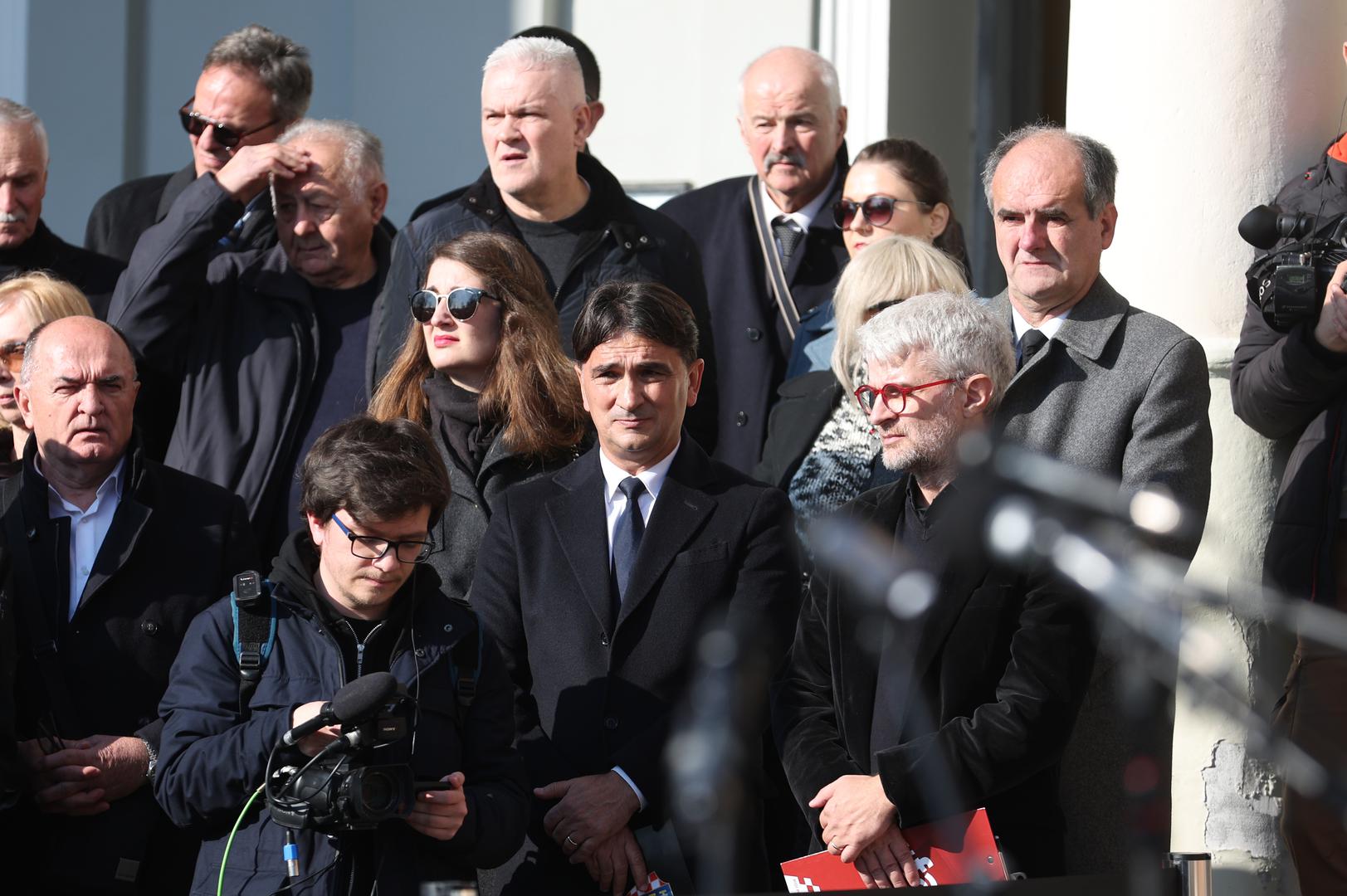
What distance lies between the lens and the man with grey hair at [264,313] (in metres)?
5.28

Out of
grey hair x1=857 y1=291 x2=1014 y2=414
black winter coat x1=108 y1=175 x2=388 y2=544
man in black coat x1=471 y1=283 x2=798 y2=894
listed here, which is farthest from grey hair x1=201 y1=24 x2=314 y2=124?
grey hair x1=857 y1=291 x2=1014 y2=414

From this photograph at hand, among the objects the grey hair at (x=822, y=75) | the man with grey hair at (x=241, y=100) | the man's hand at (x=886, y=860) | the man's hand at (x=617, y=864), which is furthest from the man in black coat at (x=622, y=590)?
the man with grey hair at (x=241, y=100)

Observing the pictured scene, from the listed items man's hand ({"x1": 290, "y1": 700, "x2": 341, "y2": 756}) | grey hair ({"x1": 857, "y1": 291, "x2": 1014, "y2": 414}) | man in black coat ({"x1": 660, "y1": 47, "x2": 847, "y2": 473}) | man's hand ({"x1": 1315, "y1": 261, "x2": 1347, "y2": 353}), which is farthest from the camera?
man in black coat ({"x1": 660, "y1": 47, "x2": 847, "y2": 473})

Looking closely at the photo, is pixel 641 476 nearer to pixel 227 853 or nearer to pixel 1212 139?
pixel 227 853

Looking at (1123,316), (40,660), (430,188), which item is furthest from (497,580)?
(430,188)

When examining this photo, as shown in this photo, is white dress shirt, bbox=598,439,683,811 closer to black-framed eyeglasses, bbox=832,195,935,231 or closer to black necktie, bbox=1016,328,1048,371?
black necktie, bbox=1016,328,1048,371

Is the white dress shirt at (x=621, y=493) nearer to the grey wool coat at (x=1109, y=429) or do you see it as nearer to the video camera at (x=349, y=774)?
the grey wool coat at (x=1109, y=429)

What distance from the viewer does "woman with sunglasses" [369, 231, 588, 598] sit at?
470cm

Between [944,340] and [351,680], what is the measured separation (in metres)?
1.43

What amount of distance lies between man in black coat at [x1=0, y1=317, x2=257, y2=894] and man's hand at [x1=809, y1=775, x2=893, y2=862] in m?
1.52

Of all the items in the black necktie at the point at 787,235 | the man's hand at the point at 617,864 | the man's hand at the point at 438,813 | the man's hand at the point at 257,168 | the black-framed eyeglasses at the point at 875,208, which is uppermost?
the man's hand at the point at 257,168

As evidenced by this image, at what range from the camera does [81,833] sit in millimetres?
4203

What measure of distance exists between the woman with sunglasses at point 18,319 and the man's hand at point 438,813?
172 centimetres

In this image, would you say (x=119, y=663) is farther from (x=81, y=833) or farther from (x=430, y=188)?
(x=430, y=188)
